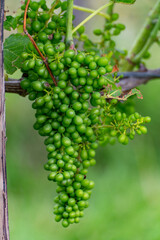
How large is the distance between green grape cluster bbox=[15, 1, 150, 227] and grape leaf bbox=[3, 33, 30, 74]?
0.09ft

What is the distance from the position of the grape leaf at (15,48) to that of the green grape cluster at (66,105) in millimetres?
29

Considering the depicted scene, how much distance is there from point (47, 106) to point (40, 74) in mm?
61

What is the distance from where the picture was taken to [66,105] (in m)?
0.66

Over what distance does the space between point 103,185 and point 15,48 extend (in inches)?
90.8

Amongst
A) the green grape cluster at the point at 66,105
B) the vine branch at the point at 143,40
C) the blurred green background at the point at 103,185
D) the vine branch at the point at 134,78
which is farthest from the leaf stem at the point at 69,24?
the blurred green background at the point at 103,185

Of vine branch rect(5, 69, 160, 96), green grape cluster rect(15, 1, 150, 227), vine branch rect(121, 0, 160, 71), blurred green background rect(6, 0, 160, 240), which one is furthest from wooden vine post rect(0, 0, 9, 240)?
blurred green background rect(6, 0, 160, 240)

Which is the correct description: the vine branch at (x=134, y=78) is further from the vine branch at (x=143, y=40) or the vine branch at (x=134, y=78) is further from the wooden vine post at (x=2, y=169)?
the wooden vine post at (x=2, y=169)

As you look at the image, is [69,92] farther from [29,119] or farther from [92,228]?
[29,119]

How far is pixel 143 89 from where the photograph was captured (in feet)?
11.3

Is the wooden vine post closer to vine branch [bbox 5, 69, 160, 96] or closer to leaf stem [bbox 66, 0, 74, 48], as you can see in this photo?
leaf stem [bbox 66, 0, 74, 48]

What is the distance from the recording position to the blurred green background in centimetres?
235

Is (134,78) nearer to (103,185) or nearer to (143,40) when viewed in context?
(143,40)

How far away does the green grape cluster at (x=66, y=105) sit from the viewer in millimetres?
647

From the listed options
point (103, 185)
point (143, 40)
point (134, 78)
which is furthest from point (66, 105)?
point (103, 185)
